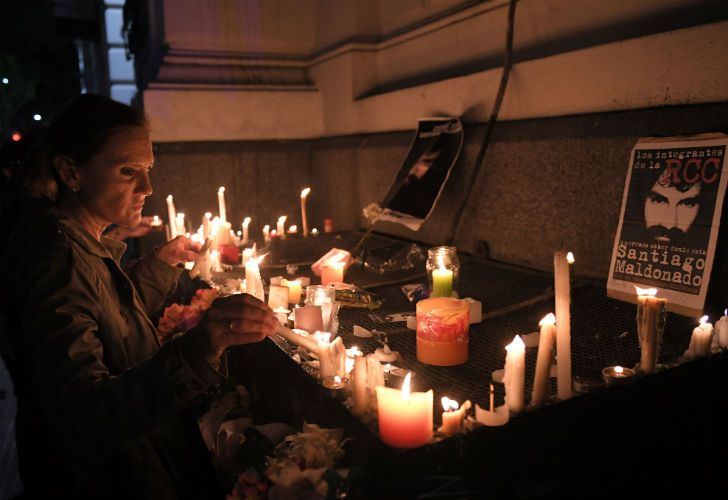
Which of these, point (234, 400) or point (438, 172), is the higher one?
point (438, 172)

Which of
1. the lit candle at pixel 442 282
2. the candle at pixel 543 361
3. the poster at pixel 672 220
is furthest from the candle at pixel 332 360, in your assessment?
the poster at pixel 672 220

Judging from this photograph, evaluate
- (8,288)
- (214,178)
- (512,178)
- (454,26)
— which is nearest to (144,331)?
(8,288)

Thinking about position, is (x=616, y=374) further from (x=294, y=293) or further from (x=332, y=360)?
(x=294, y=293)

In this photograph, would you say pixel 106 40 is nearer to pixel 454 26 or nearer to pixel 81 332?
pixel 454 26

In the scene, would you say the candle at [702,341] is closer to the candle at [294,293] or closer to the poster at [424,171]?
the candle at [294,293]

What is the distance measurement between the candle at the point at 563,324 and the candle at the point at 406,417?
0.51 m

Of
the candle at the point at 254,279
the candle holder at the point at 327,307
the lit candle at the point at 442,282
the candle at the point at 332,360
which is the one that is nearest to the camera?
the candle at the point at 332,360

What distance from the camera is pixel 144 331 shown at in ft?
7.64

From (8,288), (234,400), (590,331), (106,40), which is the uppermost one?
(106,40)

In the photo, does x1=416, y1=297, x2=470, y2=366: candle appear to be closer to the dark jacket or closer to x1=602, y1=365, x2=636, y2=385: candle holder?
x1=602, y1=365, x2=636, y2=385: candle holder

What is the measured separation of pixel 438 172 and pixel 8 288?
3.21 meters

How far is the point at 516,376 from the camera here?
5.82 feet

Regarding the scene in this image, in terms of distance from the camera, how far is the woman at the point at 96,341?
1.63 metres

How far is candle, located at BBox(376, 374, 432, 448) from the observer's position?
5.24 ft
